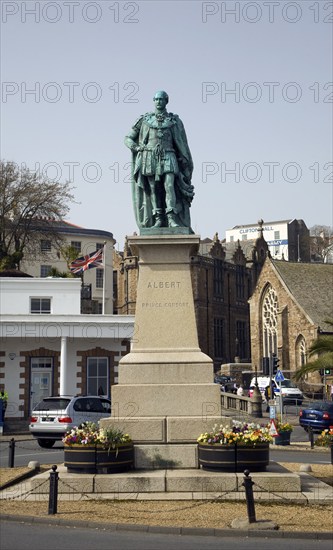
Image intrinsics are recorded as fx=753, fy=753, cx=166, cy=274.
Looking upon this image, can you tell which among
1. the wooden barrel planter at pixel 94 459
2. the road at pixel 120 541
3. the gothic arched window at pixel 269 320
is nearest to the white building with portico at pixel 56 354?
the wooden barrel planter at pixel 94 459

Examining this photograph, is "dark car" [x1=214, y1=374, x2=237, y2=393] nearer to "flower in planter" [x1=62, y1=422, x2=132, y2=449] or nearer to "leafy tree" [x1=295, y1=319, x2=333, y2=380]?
"leafy tree" [x1=295, y1=319, x2=333, y2=380]

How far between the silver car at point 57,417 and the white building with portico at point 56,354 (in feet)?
34.1

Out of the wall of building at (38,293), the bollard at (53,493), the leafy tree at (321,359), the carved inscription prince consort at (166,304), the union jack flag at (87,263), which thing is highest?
the union jack flag at (87,263)

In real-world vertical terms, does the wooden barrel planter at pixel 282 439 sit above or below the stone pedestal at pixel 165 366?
below

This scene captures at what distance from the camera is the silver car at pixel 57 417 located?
24.5 meters

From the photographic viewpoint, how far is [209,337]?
82.8 m

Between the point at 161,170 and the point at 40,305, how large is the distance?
74.5ft

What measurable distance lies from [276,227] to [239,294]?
123 ft

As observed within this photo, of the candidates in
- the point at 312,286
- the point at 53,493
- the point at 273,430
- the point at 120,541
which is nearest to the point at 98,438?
the point at 53,493

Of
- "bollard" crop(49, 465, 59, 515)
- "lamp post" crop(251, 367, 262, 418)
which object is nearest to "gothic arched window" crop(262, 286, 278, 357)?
"lamp post" crop(251, 367, 262, 418)

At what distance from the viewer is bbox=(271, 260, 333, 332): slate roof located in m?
64.9

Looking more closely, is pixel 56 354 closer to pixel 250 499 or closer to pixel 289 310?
pixel 250 499

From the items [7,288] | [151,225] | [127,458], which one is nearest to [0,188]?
[7,288]

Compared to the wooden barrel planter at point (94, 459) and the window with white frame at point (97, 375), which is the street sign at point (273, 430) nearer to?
the wooden barrel planter at point (94, 459)
